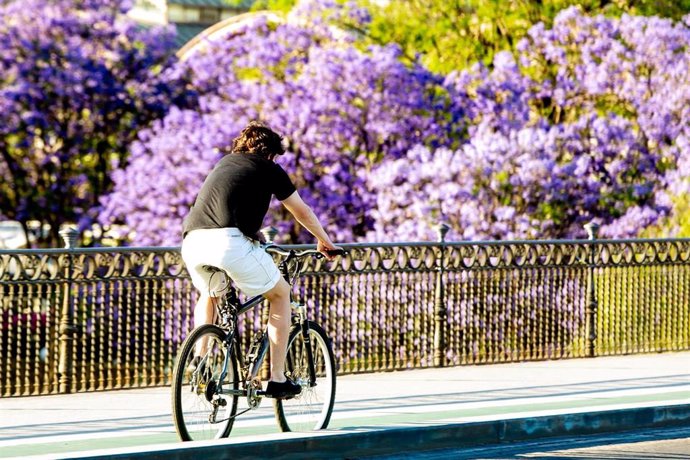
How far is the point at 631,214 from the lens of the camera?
24.8m

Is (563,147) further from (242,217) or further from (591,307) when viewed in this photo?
(242,217)

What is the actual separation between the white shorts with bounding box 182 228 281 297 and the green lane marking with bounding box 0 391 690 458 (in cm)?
101

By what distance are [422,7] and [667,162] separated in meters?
9.17

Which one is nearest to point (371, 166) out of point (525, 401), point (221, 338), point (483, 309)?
point (483, 309)

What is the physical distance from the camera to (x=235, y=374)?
25.9 ft

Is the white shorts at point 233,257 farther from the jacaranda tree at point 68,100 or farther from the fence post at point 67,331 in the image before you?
the jacaranda tree at point 68,100

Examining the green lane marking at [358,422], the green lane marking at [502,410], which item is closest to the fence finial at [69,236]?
the green lane marking at [358,422]

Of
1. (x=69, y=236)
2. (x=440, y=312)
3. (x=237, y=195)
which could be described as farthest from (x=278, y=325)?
(x=440, y=312)

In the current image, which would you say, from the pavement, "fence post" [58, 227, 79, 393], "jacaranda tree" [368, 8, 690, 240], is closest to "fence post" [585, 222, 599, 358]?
the pavement

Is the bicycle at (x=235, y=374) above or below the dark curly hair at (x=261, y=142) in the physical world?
below

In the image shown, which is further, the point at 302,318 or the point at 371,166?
the point at 371,166

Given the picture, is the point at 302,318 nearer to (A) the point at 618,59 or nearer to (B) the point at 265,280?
(B) the point at 265,280

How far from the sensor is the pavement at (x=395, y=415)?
7.91 meters

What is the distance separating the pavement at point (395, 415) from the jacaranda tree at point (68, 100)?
20885 mm
